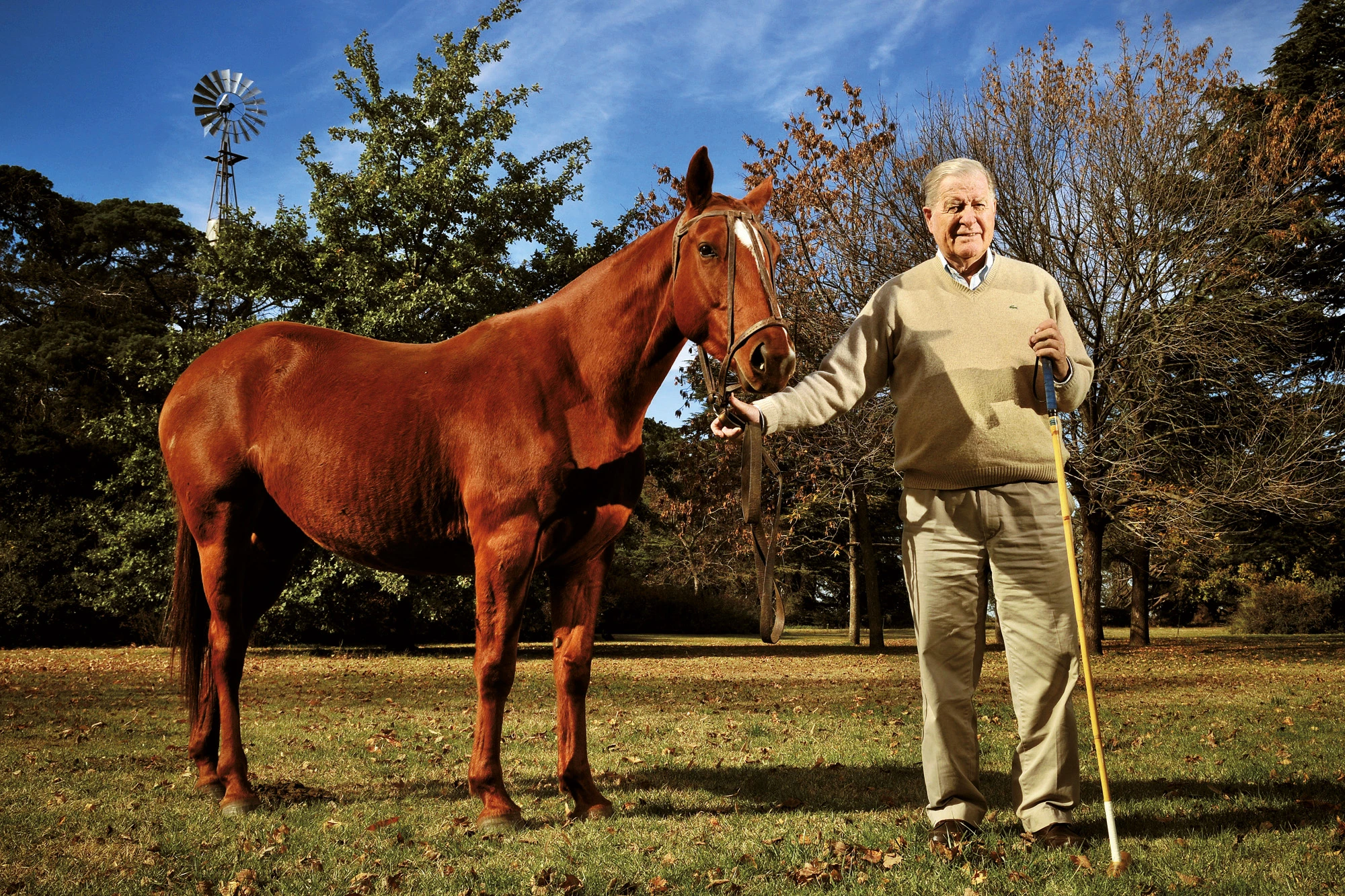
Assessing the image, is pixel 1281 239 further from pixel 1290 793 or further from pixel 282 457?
pixel 282 457

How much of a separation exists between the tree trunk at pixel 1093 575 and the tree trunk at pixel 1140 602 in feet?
16.7

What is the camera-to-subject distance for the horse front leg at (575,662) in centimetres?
454

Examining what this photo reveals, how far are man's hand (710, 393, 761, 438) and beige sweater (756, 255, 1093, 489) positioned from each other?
7 centimetres

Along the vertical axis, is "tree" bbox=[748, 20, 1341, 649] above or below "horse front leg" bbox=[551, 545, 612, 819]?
above

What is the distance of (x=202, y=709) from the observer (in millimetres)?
5219

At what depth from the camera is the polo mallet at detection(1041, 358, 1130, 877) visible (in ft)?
11.3

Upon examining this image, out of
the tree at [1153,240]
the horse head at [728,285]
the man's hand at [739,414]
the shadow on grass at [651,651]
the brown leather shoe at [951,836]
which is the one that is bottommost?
the shadow on grass at [651,651]

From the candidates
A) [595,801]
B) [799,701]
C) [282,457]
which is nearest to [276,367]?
[282,457]

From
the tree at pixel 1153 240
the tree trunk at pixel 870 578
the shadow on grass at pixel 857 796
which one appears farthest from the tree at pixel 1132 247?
the shadow on grass at pixel 857 796

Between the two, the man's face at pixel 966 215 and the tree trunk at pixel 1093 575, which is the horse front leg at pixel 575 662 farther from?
the tree trunk at pixel 1093 575

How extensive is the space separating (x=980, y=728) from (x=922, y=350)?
5.12 m

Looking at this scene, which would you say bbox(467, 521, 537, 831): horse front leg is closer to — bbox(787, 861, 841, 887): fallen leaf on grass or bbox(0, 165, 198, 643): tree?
bbox(787, 861, 841, 887): fallen leaf on grass

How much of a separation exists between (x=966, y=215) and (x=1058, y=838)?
102 inches

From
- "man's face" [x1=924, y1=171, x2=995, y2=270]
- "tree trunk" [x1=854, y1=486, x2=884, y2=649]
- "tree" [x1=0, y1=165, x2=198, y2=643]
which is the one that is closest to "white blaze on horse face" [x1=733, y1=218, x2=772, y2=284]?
"man's face" [x1=924, y1=171, x2=995, y2=270]
